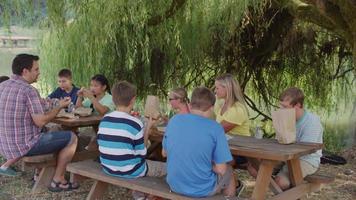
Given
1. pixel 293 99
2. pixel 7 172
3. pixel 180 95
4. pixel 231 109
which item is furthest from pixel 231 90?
pixel 7 172

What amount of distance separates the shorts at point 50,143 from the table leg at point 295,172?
6.44ft

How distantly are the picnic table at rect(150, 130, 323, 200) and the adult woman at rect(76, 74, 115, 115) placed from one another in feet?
5.00

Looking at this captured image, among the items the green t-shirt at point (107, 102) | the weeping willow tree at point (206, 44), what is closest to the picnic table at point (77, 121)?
the green t-shirt at point (107, 102)

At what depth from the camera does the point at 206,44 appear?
7328 mm

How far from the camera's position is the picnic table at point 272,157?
359 cm

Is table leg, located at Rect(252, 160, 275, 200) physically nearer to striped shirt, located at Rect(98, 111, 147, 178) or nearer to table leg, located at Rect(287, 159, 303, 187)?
table leg, located at Rect(287, 159, 303, 187)

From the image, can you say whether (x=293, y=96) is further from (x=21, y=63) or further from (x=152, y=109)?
(x=21, y=63)

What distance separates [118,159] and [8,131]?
1154mm

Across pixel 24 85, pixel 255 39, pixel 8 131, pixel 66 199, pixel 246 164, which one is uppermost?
pixel 255 39

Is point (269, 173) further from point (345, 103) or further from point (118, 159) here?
point (345, 103)

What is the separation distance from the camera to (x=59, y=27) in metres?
4.92

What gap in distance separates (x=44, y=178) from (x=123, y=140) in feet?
4.52

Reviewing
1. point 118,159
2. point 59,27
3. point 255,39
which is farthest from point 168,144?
point 255,39

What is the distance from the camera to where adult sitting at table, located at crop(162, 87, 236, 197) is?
3.34 metres
